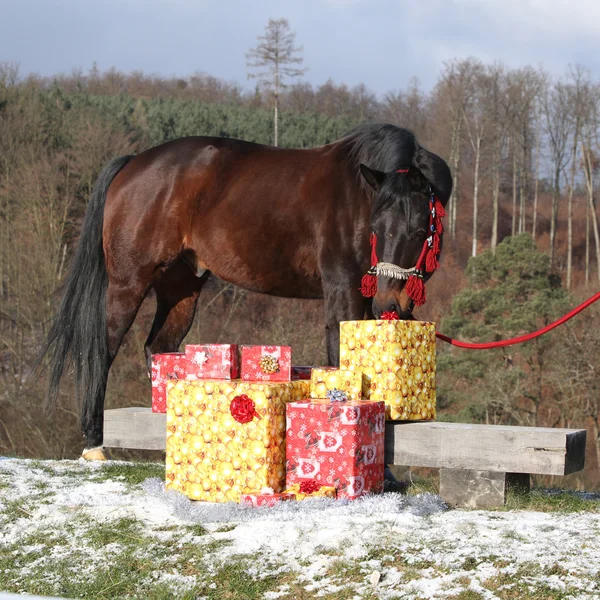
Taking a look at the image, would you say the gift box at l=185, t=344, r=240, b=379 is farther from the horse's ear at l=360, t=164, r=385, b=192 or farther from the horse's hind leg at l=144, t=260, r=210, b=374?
the horse's hind leg at l=144, t=260, r=210, b=374

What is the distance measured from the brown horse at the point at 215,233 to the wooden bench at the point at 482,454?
1.06m

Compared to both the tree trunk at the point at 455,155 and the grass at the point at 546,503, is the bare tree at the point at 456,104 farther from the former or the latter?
the grass at the point at 546,503

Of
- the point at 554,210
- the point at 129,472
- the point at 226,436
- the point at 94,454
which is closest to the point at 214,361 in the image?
the point at 226,436

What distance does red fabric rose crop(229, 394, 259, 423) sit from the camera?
4.11m

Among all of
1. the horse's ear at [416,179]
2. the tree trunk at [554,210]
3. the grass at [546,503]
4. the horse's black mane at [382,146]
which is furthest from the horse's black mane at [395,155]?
the tree trunk at [554,210]

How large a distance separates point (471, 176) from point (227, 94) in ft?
53.1

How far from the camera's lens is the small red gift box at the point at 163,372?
5.02m

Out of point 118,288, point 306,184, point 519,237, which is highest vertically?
point 519,237

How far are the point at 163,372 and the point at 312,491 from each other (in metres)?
1.47

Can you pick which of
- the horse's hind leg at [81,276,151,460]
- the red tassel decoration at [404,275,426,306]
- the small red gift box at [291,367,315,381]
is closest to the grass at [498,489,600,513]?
the red tassel decoration at [404,275,426,306]

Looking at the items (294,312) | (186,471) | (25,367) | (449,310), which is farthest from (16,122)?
(186,471)

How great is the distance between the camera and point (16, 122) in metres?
27.0

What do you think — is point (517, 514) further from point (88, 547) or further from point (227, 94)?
point (227, 94)

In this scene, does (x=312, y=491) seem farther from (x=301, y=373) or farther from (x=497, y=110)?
(x=497, y=110)
